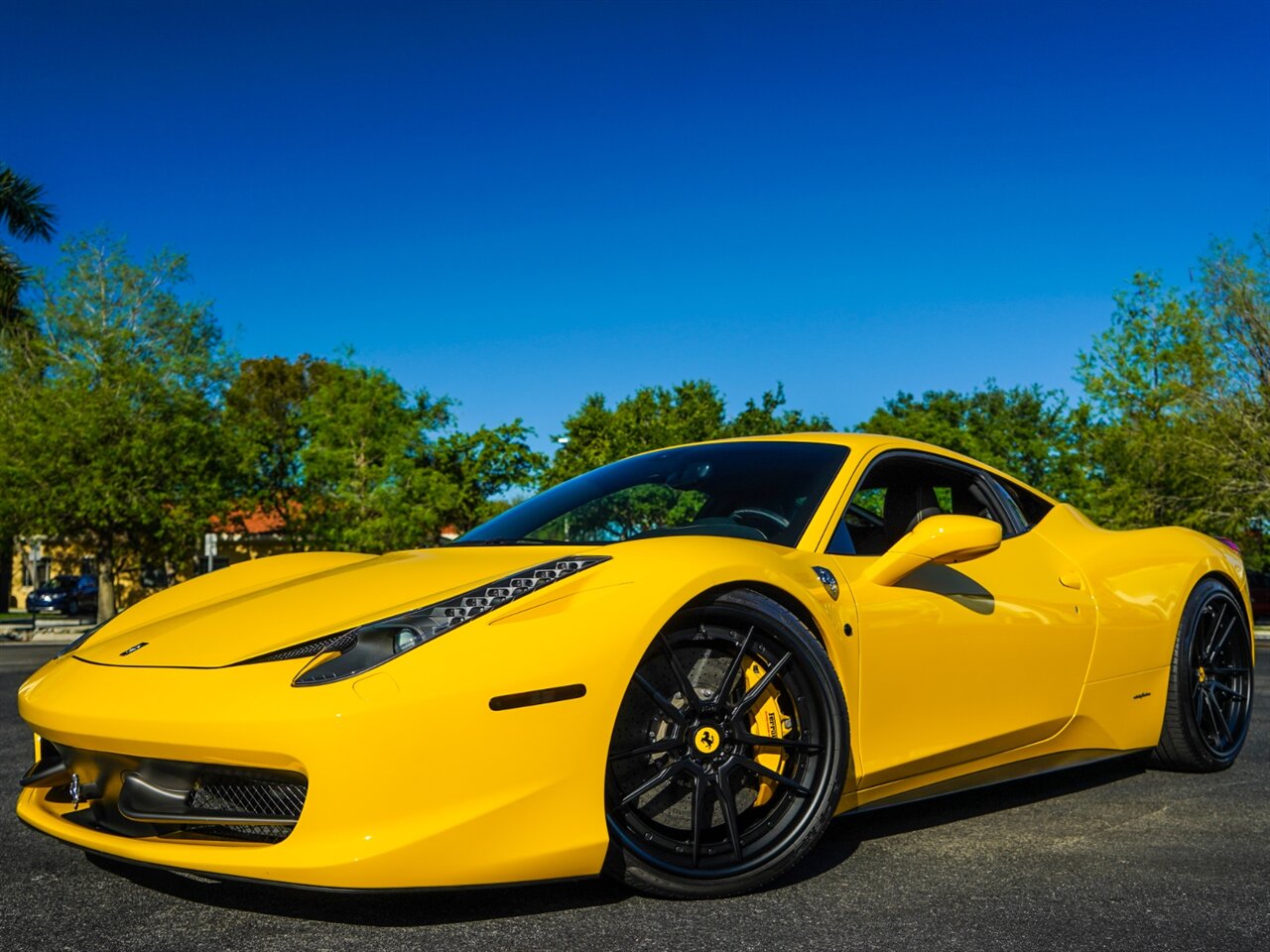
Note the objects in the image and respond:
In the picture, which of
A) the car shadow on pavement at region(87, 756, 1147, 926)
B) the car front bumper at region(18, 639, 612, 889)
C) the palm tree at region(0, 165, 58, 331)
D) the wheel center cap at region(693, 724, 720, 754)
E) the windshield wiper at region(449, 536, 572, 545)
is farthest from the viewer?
the palm tree at region(0, 165, 58, 331)

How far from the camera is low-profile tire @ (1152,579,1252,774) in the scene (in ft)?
14.9

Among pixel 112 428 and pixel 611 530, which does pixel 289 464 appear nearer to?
pixel 112 428

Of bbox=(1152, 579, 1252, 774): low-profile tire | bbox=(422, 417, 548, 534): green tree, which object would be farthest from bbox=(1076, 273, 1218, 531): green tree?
bbox=(1152, 579, 1252, 774): low-profile tire

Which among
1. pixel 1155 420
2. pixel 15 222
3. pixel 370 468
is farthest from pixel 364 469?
pixel 1155 420

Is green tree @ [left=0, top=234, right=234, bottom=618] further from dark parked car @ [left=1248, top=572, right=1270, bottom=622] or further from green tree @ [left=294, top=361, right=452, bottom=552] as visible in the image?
dark parked car @ [left=1248, top=572, right=1270, bottom=622]

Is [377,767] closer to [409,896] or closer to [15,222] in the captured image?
[409,896]

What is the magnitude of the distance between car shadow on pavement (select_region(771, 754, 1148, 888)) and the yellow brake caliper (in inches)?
9.4

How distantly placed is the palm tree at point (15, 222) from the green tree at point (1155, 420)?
25.8 metres

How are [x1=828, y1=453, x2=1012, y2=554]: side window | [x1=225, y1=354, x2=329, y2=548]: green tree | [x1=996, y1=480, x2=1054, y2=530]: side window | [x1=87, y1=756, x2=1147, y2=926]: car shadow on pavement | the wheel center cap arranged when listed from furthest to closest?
[x1=225, y1=354, x2=329, y2=548]: green tree → [x1=996, y1=480, x2=1054, y2=530]: side window → [x1=828, y1=453, x2=1012, y2=554]: side window → the wheel center cap → [x1=87, y1=756, x2=1147, y2=926]: car shadow on pavement

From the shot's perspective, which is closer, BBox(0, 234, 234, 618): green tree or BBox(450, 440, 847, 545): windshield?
BBox(450, 440, 847, 545): windshield

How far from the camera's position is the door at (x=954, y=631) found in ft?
10.7

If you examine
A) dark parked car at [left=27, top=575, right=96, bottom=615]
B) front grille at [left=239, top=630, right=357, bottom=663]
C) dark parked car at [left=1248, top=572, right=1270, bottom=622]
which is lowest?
dark parked car at [left=27, top=575, right=96, bottom=615]

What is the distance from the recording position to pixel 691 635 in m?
2.86

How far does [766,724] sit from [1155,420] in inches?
1157
